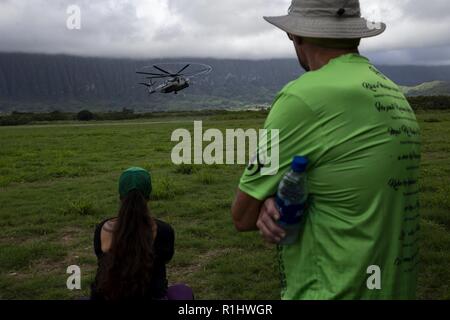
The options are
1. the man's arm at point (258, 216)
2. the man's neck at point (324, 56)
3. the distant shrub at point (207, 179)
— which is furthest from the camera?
the distant shrub at point (207, 179)

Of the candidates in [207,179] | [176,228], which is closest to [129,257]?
[176,228]

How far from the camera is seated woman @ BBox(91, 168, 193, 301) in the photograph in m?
3.54

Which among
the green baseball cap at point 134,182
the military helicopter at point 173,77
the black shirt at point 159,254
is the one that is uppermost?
the military helicopter at point 173,77

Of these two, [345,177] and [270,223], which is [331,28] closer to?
[345,177]

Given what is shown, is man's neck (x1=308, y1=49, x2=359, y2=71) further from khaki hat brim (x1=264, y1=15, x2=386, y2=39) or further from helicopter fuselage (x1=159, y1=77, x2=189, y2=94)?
helicopter fuselage (x1=159, y1=77, x2=189, y2=94)

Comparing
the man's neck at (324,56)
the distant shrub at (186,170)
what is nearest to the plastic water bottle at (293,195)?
the man's neck at (324,56)

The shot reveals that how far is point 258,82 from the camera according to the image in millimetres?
186125

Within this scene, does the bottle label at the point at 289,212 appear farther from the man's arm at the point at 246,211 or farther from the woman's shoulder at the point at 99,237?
the woman's shoulder at the point at 99,237

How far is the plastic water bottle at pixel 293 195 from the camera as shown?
1.77 meters

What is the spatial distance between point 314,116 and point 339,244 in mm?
512

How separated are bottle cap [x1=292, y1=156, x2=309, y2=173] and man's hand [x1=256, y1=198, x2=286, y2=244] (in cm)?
19
